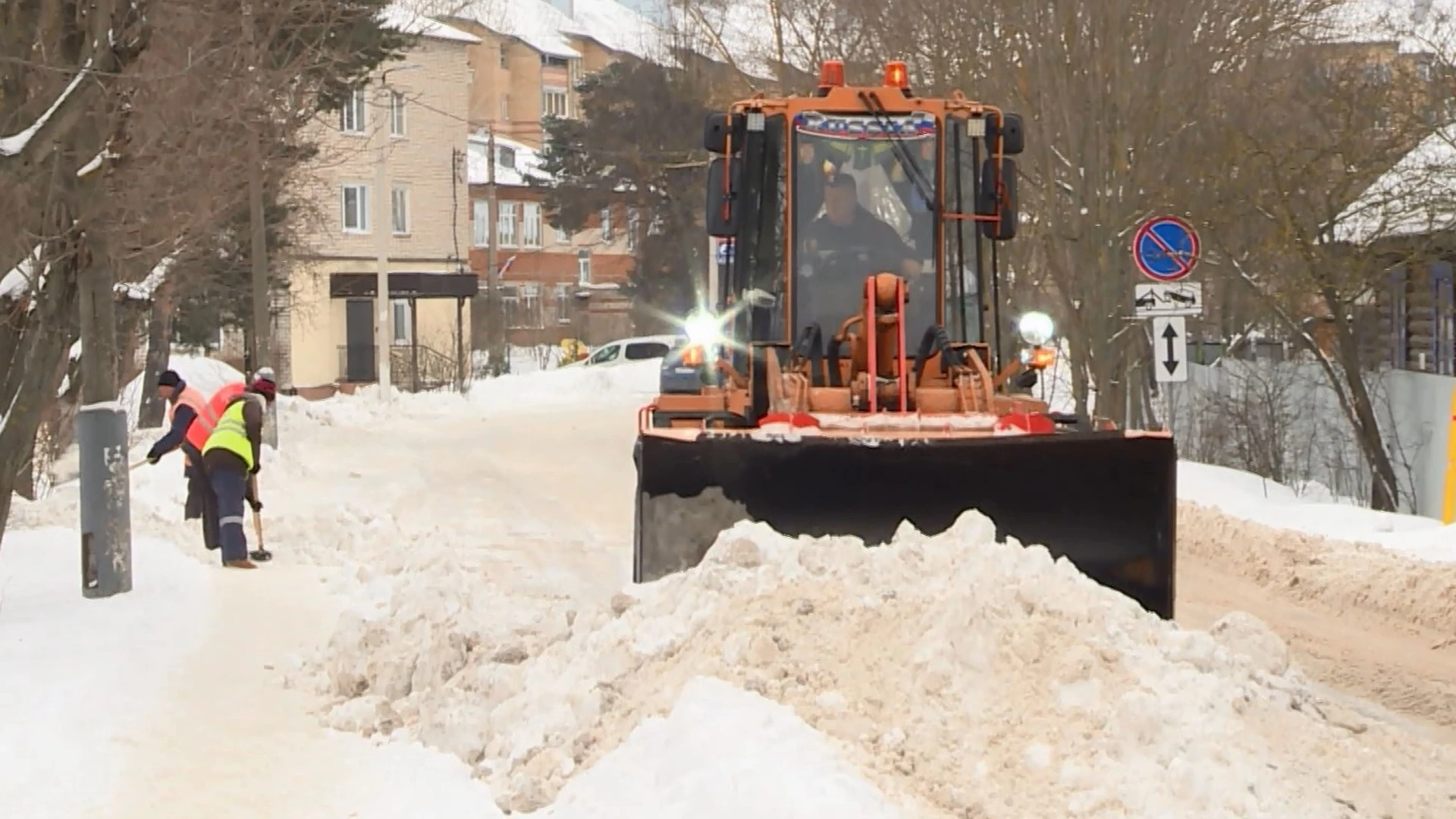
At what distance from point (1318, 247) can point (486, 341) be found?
124ft

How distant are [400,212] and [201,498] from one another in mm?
44069

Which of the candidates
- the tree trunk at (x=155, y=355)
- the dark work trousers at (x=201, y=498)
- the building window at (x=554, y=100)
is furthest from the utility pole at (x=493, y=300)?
the building window at (x=554, y=100)

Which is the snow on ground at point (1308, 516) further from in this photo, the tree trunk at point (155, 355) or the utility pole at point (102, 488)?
the tree trunk at point (155, 355)

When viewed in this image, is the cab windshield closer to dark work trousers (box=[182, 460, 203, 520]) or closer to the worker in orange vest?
the worker in orange vest

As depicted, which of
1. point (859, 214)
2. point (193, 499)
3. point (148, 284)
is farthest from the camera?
point (148, 284)

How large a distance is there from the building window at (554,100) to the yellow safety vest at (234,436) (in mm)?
81207

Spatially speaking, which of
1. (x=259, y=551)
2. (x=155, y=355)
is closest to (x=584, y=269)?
(x=155, y=355)

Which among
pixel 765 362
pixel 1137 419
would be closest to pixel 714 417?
pixel 765 362

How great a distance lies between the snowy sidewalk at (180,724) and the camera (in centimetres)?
684

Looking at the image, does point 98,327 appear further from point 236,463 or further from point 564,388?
point 564,388

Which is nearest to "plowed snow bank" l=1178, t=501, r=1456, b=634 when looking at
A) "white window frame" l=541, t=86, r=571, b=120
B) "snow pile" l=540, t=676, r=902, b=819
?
"snow pile" l=540, t=676, r=902, b=819

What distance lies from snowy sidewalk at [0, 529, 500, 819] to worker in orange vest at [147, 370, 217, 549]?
2.91 m

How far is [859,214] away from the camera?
11148mm

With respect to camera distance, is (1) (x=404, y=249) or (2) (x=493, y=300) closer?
(2) (x=493, y=300)
